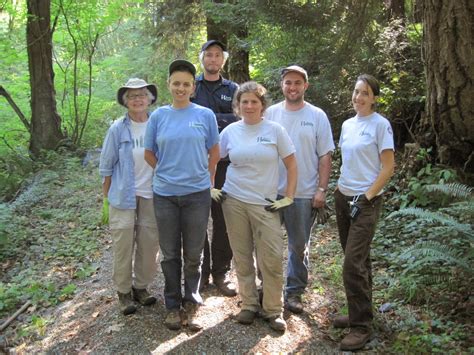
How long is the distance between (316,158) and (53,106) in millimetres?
10613

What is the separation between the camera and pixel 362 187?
3.78 meters

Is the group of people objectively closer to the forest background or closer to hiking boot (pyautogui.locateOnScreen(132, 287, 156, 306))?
hiking boot (pyautogui.locateOnScreen(132, 287, 156, 306))

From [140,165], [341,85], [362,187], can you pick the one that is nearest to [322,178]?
[362,187]

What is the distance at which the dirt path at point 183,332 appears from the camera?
388 centimetres

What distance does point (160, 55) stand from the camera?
14.2m

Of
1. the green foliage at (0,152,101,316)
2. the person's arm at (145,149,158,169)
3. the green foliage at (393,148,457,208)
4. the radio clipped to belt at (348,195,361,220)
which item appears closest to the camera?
the radio clipped to belt at (348,195,361,220)

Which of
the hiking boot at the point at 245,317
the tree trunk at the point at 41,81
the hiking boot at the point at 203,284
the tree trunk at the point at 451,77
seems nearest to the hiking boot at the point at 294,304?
the hiking boot at the point at 245,317

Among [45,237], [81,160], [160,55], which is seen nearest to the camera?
[45,237]

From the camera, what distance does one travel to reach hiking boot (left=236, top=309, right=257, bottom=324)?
13.5ft

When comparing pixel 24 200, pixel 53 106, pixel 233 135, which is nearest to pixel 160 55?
pixel 53 106

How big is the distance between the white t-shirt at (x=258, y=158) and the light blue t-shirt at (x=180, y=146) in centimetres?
29

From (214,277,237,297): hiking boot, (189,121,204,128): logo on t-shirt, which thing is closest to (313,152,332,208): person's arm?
(189,121,204,128): logo on t-shirt

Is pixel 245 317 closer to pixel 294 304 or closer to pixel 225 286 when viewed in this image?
pixel 294 304

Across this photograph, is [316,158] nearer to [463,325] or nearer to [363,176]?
[363,176]
